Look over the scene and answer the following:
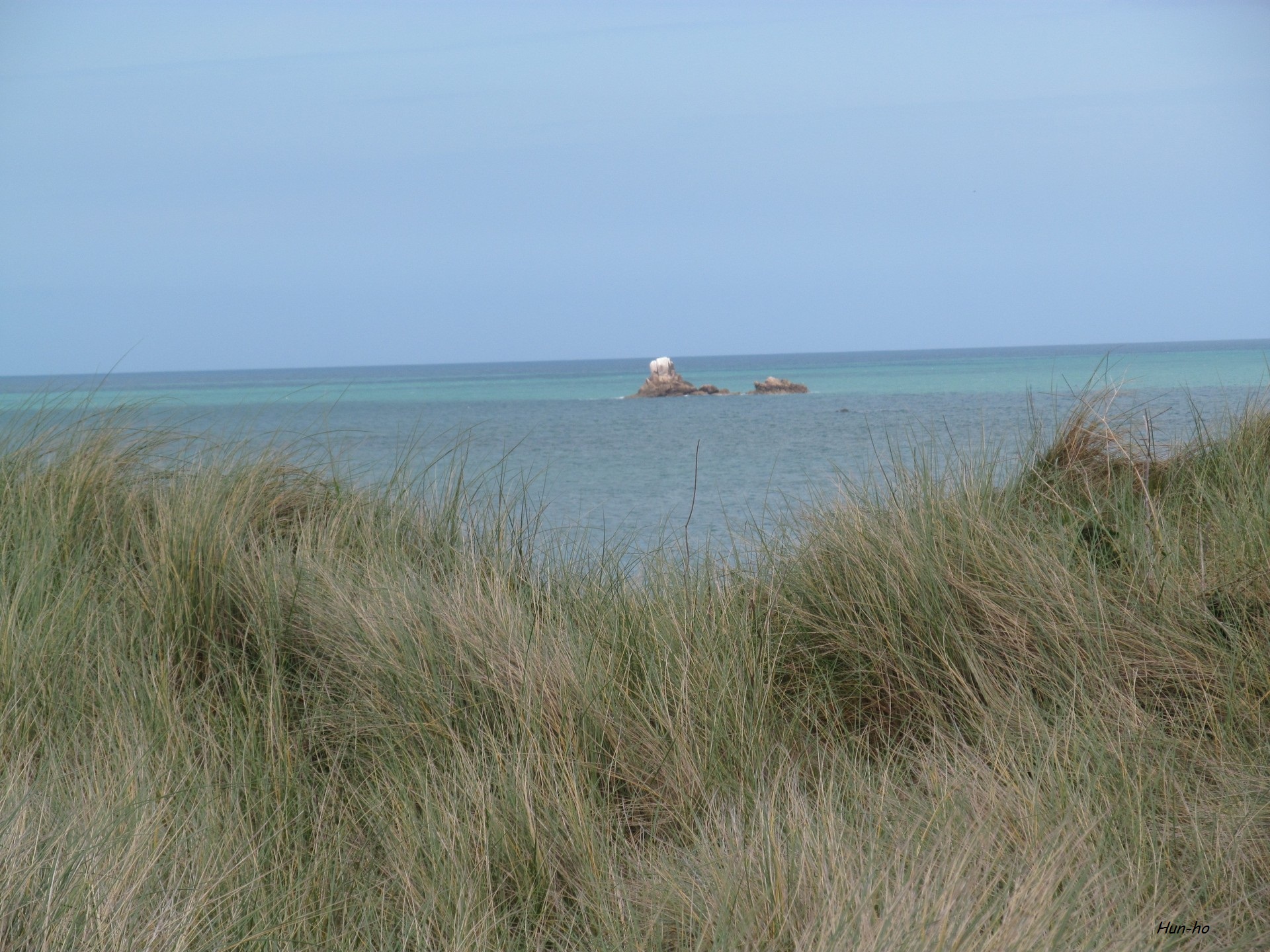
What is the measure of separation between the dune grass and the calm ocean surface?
0.66 meters

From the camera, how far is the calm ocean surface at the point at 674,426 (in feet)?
15.9

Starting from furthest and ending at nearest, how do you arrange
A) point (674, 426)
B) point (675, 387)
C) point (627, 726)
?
1. point (675, 387)
2. point (674, 426)
3. point (627, 726)

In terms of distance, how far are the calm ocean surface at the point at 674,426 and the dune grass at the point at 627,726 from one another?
66 cm

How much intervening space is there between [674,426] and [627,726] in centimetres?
2243

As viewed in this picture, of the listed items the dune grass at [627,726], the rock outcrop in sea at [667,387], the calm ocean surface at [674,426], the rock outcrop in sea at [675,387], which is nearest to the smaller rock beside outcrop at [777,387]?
the rock outcrop in sea at [675,387]

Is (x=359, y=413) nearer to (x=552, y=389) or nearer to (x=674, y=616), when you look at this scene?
(x=552, y=389)

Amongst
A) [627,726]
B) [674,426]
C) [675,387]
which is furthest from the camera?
[675,387]

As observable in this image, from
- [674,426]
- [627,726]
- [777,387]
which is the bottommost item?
[674,426]

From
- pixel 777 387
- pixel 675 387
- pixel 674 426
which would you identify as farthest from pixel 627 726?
pixel 777 387

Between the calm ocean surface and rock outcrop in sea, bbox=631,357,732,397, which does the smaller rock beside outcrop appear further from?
the calm ocean surface

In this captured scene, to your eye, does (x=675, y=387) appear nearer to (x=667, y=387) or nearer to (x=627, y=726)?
(x=667, y=387)

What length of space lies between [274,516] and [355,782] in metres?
1.68

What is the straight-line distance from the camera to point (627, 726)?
2.39 metres

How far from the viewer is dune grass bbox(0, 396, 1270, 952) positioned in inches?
63.1
